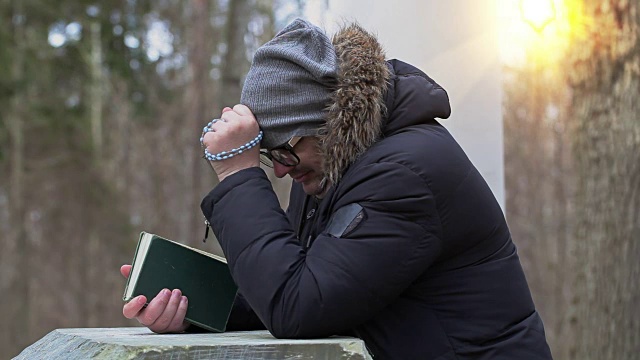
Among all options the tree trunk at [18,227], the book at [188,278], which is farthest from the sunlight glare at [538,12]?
the tree trunk at [18,227]

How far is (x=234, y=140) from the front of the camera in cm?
235

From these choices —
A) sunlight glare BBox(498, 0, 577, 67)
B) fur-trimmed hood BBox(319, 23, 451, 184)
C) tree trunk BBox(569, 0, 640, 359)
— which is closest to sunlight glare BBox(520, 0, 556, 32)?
sunlight glare BBox(498, 0, 577, 67)

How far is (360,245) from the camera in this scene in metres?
2.10

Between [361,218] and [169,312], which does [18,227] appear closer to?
[169,312]

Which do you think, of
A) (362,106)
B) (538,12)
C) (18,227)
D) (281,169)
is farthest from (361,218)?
(18,227)

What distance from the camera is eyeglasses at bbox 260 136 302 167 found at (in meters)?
2.39

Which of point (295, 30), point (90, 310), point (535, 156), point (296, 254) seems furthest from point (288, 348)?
point (90, 310)

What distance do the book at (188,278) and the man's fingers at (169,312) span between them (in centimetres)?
2

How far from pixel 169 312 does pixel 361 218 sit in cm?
57

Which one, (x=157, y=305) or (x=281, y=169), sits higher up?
(x=281, y=169)

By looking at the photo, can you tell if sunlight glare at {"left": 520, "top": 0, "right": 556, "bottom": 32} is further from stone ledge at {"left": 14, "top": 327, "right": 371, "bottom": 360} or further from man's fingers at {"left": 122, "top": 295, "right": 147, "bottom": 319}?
stone ledge at {"left": 14, "top": 327, "right": 371, "bottom": 360}

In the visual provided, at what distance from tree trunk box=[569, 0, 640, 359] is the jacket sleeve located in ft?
11.4

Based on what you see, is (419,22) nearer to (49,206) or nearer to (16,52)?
(16,52)

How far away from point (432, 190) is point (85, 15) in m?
11.7
